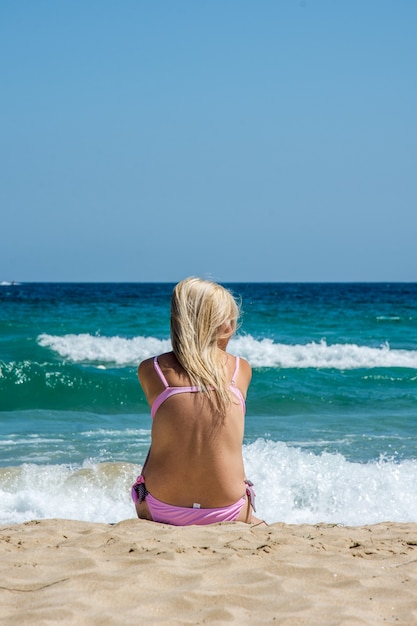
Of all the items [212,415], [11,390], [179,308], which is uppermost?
[179,308]

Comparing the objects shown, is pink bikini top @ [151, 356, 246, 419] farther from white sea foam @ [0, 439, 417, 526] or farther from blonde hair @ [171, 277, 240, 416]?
white sea foam @ [0, 439, 417, 526]

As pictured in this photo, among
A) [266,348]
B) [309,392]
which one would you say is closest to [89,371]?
[309,392]

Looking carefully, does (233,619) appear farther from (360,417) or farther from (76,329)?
(76,329)

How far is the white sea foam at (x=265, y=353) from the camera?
17.4m

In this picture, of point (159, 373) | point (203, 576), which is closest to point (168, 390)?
point (159, 373)

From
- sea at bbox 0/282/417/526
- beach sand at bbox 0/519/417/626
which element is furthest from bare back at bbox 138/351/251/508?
sea at bbox 0/282/417/526

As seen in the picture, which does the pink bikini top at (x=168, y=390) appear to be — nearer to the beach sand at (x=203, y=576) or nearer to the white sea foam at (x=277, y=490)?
the beach sand at (x=203, y=576)

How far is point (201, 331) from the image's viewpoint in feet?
12.3

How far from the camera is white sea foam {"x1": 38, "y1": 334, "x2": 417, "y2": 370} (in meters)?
17.4

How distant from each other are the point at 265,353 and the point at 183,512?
562 inches

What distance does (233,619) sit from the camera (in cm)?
275

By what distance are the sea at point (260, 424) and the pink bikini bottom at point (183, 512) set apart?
995 millimetres

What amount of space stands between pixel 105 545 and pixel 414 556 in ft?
4.65

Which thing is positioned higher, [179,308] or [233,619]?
[179,308]
